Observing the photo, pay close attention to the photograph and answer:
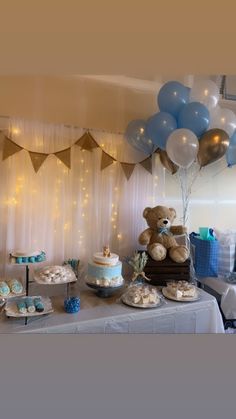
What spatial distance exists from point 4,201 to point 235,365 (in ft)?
5.06

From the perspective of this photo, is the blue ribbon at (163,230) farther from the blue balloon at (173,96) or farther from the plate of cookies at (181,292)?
the blue balloon at (173,96)

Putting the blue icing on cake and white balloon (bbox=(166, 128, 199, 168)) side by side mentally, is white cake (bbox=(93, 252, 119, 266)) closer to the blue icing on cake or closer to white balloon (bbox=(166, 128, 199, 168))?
the blue icing on cake

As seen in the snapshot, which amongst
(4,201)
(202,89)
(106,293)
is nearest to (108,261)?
(106,293)

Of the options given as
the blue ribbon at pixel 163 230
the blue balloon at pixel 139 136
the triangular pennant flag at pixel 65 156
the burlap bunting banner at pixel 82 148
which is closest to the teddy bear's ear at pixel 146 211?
the blue ribbon at pixel 163 230

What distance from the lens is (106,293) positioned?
161 cm

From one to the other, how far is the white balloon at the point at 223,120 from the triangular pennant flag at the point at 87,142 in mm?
785

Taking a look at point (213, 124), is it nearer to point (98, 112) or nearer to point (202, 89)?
point (202, 89)

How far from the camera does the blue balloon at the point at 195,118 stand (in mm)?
1661

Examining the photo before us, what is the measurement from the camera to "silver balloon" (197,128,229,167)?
164cm

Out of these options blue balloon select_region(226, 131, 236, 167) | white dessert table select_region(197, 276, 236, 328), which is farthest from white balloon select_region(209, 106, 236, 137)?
white dessert table select_region(197, 276, 236, 328)

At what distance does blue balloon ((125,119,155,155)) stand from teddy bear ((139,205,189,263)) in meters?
0.43

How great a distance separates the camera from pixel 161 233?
A: 6.50 feet

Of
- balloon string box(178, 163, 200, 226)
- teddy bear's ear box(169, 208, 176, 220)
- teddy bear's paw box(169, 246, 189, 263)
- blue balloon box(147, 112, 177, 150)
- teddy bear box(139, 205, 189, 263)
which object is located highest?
blue balloon box(147, 112, 177, 150)

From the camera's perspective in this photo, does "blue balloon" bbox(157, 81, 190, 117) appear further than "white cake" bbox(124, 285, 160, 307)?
Yes
